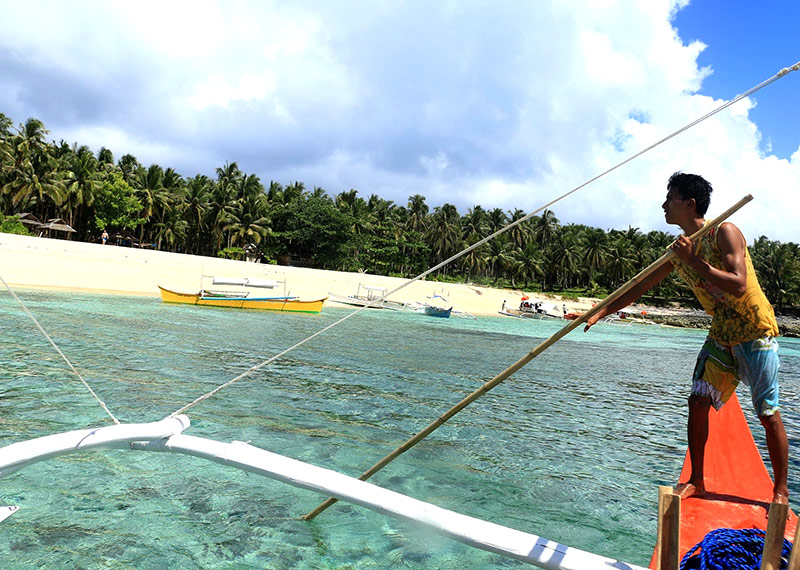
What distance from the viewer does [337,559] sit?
10.6ft

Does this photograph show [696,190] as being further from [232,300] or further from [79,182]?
[79,182]

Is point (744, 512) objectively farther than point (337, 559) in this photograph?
No

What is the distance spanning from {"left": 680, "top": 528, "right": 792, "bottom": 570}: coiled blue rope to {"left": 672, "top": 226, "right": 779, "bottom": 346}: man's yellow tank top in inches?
44.4

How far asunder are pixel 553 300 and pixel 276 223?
36900 millimetres

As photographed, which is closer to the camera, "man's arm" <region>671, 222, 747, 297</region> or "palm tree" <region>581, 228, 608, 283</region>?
"man's arm" <region>671, 222, 747, 297</region>

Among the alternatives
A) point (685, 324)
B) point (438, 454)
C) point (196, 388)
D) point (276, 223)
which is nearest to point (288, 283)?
point (276, 223)

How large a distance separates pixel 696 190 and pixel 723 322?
780 mm

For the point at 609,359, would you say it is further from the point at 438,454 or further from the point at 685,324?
the point at 685,324

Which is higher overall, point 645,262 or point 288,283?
point 645,262

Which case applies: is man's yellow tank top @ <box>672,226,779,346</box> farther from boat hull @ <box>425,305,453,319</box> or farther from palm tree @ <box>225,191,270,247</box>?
palm tree @ <box>225,191,270,247</box>

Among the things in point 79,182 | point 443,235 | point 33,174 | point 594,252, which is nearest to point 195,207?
point 79,182

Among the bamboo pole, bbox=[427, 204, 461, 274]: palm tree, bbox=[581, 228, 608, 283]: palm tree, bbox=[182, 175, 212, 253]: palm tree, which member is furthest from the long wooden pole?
bbox=[581, 228, 608, 283]: palm tree

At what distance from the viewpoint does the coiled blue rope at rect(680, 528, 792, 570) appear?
194 cm

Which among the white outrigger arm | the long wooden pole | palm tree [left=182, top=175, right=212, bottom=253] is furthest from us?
palm tree [left=182, top=175, right=212, bottom=253]
